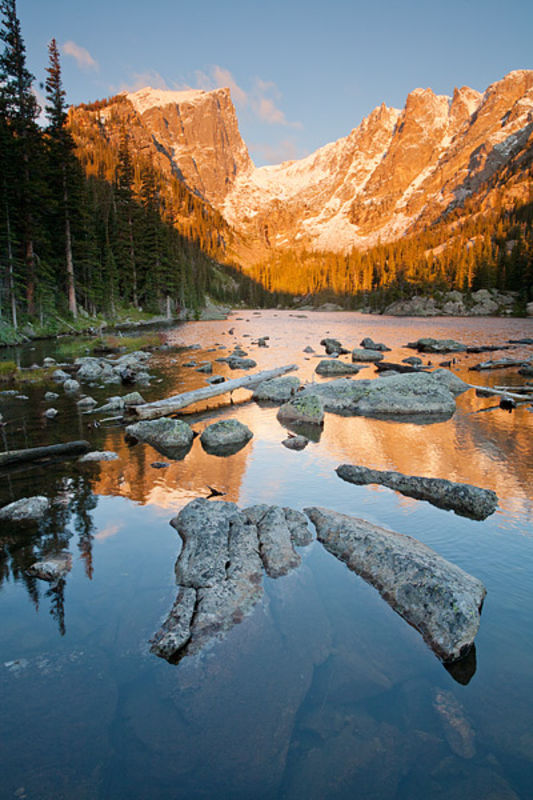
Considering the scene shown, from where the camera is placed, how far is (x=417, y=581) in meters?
4.79

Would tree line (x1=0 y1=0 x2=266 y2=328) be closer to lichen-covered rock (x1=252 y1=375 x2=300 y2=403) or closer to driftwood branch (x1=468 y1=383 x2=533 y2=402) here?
lichen-covered rock (x1=252 y1=375 x2=300 y2=403)

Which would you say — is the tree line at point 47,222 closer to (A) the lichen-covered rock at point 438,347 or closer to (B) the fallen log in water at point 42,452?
(B) the fallen log in water at point 42,452

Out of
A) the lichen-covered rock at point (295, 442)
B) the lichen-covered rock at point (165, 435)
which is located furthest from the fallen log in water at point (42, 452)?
the lichen-covered rock at point (295, 442)

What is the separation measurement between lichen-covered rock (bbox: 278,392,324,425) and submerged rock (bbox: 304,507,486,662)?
705cm

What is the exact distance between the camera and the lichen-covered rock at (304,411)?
43.5 ft

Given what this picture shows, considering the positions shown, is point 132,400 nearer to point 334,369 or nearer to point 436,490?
point 436,490

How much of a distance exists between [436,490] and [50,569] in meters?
6.91

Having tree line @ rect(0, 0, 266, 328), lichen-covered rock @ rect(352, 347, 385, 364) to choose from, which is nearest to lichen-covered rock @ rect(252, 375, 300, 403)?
lichen-covered rock @ rect(352, 347, 385, 364)

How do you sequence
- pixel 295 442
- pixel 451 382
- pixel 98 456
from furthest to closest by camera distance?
pixel 451 382 < pixel 295 442 < pixel 98 456

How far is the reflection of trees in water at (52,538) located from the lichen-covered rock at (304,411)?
707cm

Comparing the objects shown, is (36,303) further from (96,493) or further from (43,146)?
(96,493)

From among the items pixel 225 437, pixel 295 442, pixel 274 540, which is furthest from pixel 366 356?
pixel 274 540

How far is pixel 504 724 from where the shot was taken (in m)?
3.40

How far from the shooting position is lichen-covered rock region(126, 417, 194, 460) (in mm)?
10789
